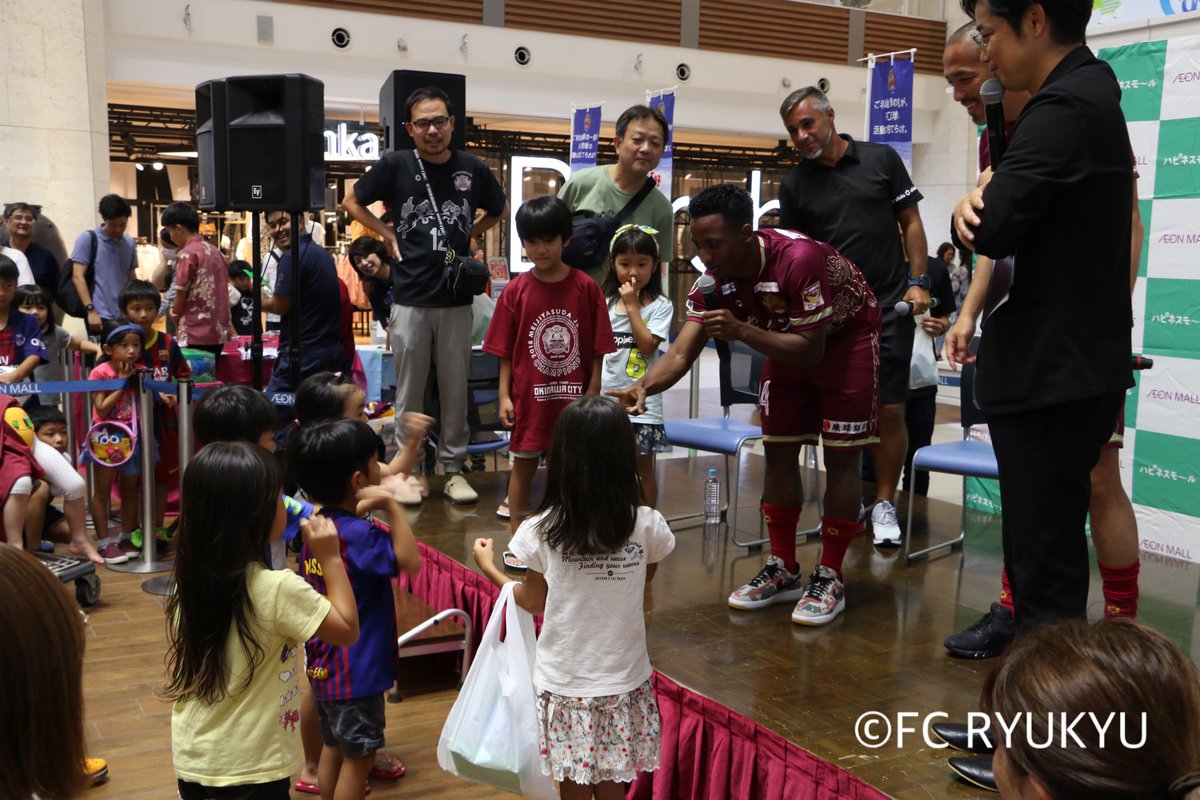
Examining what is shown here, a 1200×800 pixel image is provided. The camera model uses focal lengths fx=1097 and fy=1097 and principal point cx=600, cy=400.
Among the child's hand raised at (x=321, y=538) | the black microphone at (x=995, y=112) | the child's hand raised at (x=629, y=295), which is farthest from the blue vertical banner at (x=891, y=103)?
the child's hand raised at (x=321, y=538)

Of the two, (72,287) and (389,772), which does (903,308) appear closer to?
(389,772)

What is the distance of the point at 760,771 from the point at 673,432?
7.27 feet

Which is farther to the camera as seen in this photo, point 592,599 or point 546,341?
point 546,341

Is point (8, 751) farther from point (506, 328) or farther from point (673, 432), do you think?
point (673, 432)

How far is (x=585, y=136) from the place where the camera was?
10547 millimetres

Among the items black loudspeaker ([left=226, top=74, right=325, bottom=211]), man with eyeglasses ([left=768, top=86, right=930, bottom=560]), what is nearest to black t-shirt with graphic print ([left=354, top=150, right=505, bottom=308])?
black loudspeaker ([left=226, top=74, right=325, bottom=211])

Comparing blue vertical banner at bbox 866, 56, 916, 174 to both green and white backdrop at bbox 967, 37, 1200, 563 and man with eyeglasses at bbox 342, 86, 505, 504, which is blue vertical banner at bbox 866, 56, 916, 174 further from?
man with eyeglasses at bbox 342, 86, 505, 504

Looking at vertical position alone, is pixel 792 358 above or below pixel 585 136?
below

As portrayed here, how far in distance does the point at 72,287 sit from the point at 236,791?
6.12m

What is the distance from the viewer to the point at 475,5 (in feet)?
37.9

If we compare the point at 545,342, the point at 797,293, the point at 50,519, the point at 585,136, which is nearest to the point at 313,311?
the point at 50,519

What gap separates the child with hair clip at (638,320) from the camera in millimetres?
3988

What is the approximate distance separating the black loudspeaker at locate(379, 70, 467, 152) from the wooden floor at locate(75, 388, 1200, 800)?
2350mm

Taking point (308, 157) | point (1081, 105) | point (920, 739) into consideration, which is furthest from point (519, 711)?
point (308, 157)
